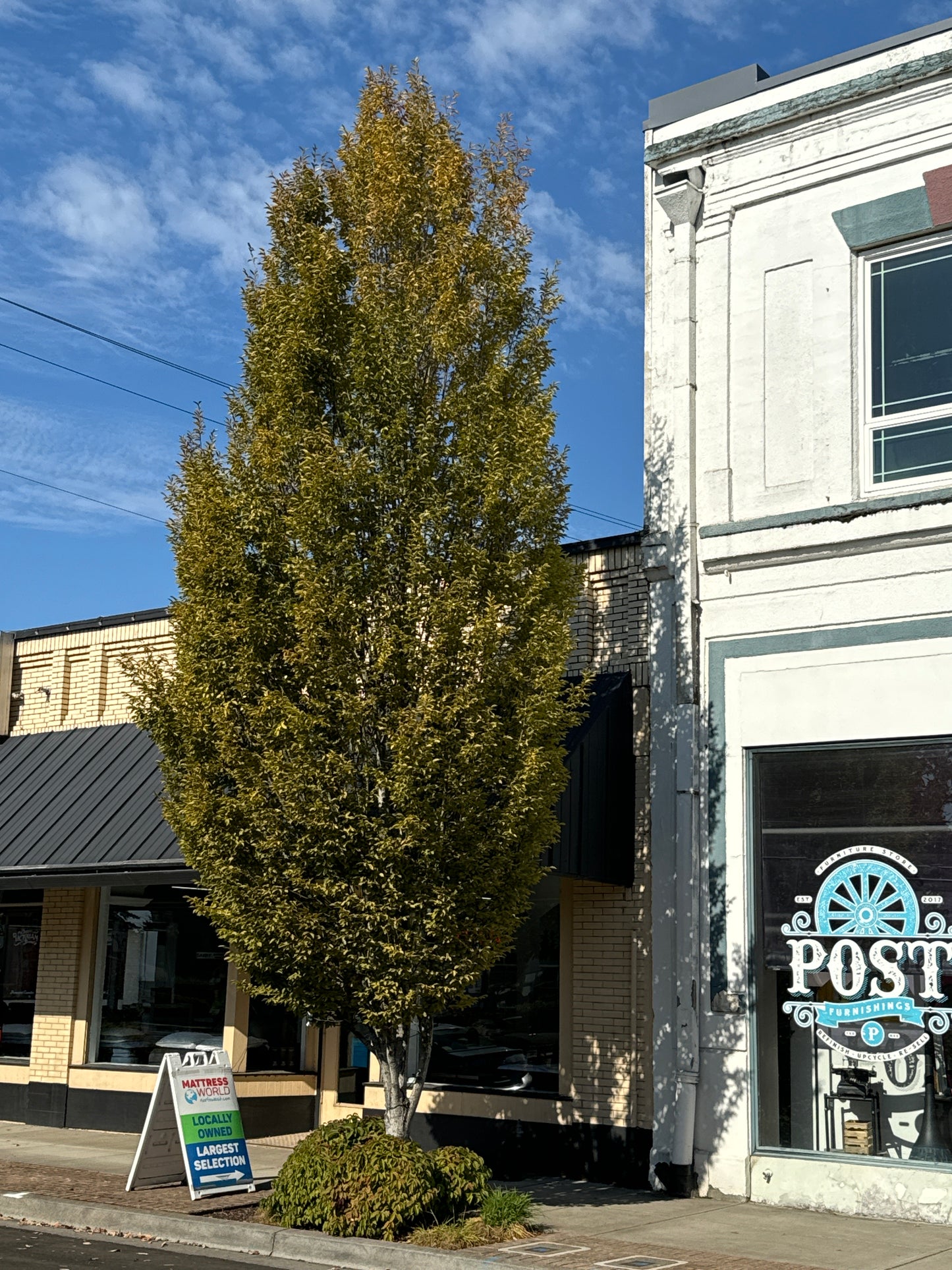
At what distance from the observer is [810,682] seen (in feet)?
39.8

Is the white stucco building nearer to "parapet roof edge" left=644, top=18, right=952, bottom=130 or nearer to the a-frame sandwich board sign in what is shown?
"parapet roof edge" left=644, top=18, right=952, bottom=130

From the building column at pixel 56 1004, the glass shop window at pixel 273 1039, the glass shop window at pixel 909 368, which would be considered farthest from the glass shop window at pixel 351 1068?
the glass shop window at pixel 909 368

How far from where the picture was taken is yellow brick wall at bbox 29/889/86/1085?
17.3 metres

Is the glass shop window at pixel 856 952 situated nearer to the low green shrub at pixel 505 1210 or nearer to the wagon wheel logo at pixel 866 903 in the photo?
the wagon wheel logo at pixel 866 903

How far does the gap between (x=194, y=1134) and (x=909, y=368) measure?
8.89m

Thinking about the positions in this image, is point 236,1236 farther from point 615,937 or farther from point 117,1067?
point 117,1067

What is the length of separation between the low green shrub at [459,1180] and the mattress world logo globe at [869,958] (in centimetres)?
299

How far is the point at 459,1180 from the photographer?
413 inches

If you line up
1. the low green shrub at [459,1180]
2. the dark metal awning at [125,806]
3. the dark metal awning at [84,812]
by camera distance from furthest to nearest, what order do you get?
1. the dark metal awning at [84,812]
2. the dark metal awning at [125,806]
3. the low green shrub at [459,1180]

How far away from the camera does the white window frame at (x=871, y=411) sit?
39.4 ft

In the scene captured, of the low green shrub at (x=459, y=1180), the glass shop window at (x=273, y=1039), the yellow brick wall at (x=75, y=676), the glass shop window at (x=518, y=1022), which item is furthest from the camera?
the yellow brick wall at (x=75, y=676)

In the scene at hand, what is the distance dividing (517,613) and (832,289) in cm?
440

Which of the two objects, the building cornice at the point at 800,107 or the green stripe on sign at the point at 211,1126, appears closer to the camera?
the green stripe on sign at the point at 211,1126

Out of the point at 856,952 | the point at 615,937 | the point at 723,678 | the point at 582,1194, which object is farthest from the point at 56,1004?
the point at 856,952
